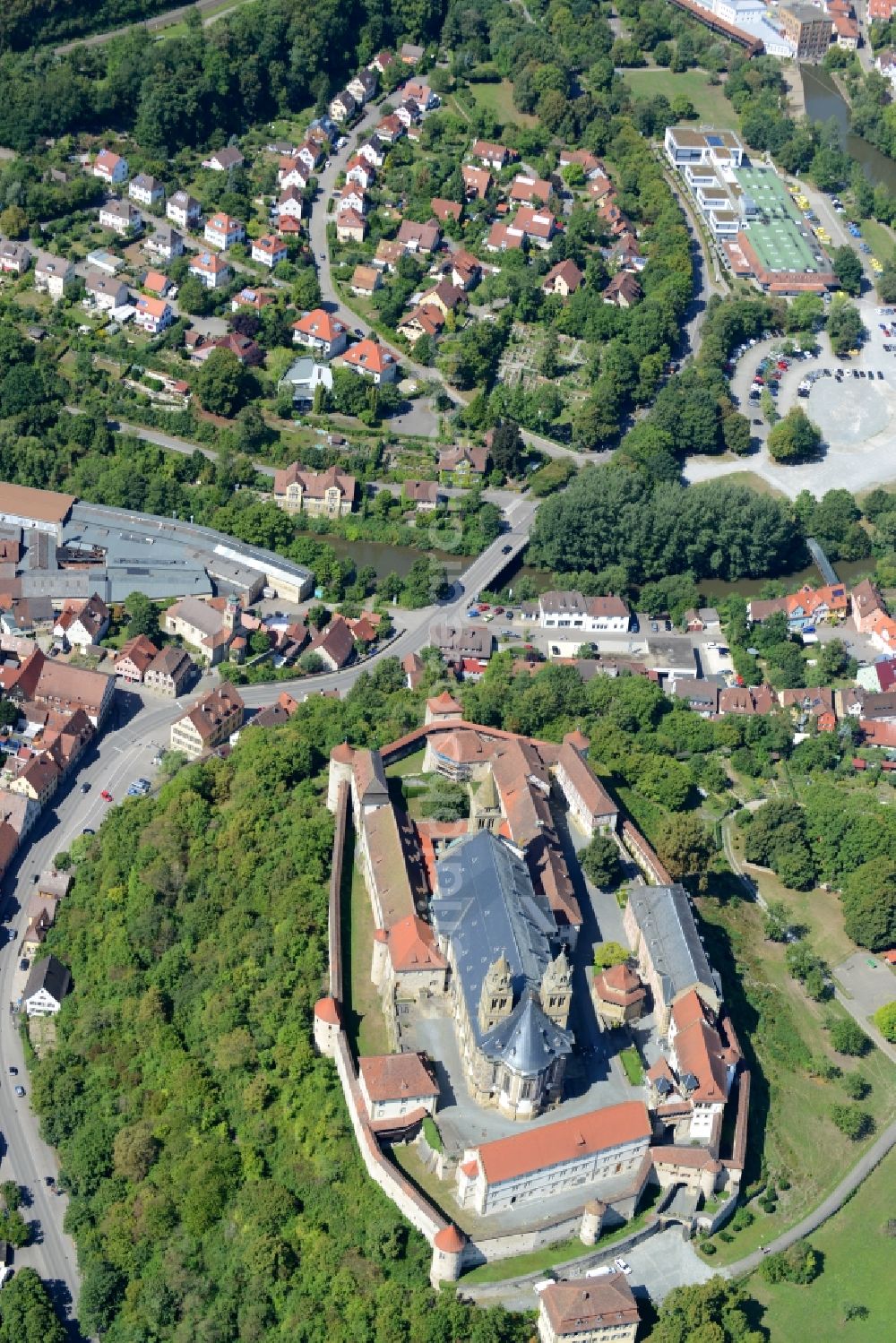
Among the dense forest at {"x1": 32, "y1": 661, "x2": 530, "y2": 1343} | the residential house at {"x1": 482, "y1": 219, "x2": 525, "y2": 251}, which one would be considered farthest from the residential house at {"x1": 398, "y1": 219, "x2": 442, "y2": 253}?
the dense forest at {"x1": 32, "y1": 661, "x2": 530, "y2": 1343}

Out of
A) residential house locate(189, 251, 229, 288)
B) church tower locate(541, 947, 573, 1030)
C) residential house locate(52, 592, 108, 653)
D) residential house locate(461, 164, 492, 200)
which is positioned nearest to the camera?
church tower locate(541, 947, 573, 1030)

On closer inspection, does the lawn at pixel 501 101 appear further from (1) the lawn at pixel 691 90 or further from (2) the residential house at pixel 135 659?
(2) the residential house at pixel 135 659

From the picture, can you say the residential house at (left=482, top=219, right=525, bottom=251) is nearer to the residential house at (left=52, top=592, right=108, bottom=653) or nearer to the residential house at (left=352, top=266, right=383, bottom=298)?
the residential house at (left=352, top=266, right=383, bottom=298)

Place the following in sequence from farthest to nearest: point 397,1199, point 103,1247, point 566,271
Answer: point 566,271
point 103,1247
point 397,1199

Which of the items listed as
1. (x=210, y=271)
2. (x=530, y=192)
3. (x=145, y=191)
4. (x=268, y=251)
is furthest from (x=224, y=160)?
(x=530, y=192)

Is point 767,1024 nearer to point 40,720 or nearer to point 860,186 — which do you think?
point 40,720

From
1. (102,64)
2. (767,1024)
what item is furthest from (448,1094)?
(102,64)
